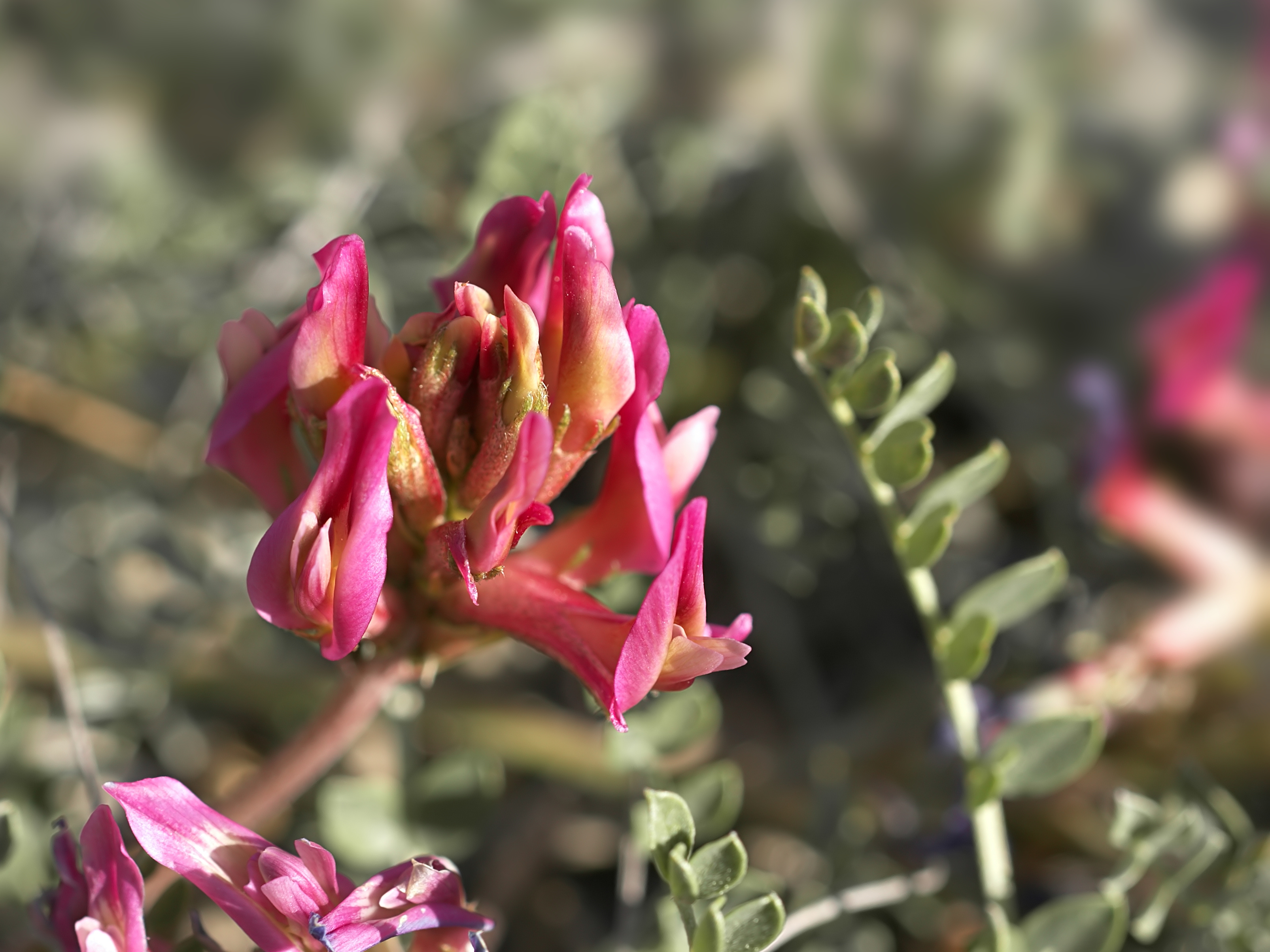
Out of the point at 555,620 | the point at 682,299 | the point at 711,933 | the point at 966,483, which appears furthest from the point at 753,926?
the point at 682,299

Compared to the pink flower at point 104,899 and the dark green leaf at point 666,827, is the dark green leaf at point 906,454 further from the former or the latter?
the pink flower at point 104,899

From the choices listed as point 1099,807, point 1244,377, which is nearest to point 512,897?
point 1099,807

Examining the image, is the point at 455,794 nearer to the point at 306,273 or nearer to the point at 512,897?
the point at 512,897

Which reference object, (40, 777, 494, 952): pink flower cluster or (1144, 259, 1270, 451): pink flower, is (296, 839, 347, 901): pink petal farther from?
(1144, 259, 1270, 451): pink flower

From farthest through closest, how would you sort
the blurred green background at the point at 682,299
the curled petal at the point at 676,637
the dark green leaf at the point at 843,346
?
1. the blurred green background at the point at 682,299
2. the dark green leaf at the point at 843,346
3. the curled petal at the point at 676,637

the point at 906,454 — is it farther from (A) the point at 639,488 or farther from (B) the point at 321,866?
(B) the point at 321,866

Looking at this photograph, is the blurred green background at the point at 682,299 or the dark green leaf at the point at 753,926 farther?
the blurred green background at the point at 682,299

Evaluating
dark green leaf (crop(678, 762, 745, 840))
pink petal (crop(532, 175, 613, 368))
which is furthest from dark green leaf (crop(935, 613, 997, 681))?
pink petal (crop(532, 175, 613, 368))

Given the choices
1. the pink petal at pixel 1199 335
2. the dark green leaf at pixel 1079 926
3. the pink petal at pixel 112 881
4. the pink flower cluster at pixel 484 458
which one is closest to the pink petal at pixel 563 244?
the pink flower cluster at pixel 484 458
